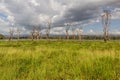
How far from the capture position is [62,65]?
7746mm

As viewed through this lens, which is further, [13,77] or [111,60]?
[111,60]

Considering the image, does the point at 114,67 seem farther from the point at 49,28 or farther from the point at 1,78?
the point at 49,28

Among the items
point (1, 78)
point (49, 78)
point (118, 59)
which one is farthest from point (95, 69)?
point (1, 78)

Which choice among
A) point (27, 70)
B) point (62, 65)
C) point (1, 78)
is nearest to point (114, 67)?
point (62, 65)

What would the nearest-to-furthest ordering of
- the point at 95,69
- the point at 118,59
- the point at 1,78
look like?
the point at 1,78 < the point at 95,69 < the point at 118,59

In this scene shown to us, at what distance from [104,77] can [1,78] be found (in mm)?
2866

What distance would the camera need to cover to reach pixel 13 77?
5973mm

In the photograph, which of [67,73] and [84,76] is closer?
[84,76]

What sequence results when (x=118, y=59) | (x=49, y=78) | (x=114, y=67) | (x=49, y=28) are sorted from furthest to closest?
(x=49, y=28) < (x=118, y=59) < (x=114, y=67) < (x=49, y=78)

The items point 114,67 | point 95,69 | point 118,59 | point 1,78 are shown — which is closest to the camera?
point 1,78

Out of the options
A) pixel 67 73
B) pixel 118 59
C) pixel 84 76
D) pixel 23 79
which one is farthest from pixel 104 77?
pixel 118 59

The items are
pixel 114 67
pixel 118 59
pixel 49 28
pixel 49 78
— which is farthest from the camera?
pixel 49 28

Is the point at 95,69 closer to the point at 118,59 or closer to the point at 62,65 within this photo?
the point at 62,65

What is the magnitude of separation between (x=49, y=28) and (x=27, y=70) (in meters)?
84.9
